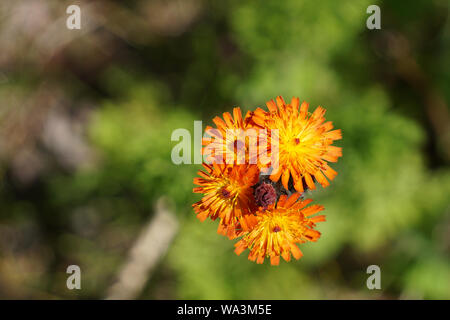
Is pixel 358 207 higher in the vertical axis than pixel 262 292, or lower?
higher

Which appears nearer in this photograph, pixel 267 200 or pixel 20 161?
pixel 267 200

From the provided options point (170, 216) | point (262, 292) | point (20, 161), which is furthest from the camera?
point (20, 161)

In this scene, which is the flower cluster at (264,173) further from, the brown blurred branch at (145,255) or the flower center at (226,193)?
the brown blurred branch at (145,255)

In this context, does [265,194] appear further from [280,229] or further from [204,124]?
[204,124]

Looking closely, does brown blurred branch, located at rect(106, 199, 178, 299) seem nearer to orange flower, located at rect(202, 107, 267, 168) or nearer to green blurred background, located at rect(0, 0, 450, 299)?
green blurred background, located at rect(0, 0, 450, 299)

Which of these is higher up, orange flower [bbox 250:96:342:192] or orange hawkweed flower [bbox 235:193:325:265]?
orange flower [bbox 250:96:342:192]

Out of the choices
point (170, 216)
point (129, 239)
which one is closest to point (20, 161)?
point (129, 239)

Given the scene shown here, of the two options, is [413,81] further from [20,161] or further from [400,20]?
[20,161]

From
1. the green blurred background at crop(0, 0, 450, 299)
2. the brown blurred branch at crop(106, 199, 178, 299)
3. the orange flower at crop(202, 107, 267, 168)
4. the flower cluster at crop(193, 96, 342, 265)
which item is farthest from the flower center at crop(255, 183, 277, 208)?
the brown blurred branch at crop(106, 199, 178, 299)
